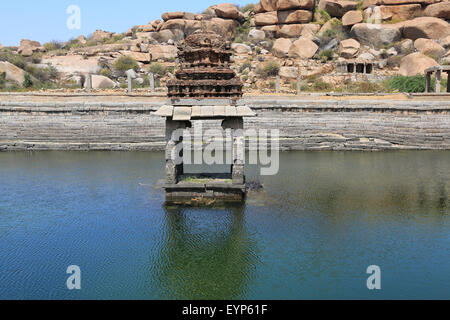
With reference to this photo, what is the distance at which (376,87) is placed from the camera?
35719mm

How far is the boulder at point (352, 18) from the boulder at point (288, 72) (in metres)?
11.9

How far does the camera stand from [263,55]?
4744 centimetres

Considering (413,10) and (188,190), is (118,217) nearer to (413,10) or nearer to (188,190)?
(188,190)

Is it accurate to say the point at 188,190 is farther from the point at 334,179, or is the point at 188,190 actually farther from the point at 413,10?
the point at 413,10

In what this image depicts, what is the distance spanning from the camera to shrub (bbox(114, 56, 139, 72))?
43.2 meters

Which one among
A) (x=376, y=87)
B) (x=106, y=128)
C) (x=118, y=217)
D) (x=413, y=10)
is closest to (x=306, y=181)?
(x=118, y=217)

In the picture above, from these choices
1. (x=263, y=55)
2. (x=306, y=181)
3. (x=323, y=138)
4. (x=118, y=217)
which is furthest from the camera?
(x=263, y=55)

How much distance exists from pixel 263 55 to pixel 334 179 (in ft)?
114

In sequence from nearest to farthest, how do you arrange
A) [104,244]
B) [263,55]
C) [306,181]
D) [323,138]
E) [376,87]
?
[104,244], [306,181], [323,138], [376,87], [263,55]

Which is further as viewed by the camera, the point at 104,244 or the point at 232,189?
the point at 232,189

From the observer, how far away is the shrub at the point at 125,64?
43.2 meters

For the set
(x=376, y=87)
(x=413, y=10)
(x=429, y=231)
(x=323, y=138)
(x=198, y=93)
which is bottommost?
(x=429, y=231)

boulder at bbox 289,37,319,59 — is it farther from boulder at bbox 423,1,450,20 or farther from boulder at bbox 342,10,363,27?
boulder at bbox 423,1,450,20

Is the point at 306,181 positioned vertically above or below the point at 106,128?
below
